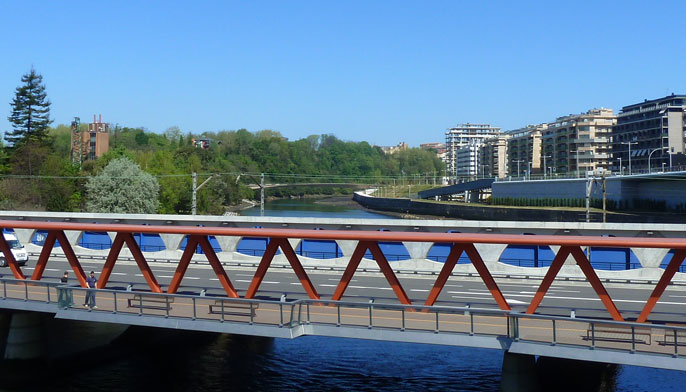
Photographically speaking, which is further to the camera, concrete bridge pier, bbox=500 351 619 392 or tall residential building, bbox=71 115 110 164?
tall residential building, bbox=71 115 110 164

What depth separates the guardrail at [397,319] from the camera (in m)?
18.3

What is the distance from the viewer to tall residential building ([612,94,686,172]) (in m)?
133

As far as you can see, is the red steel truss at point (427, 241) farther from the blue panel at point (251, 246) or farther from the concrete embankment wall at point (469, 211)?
the concrete embankment wall at point (469, 211)

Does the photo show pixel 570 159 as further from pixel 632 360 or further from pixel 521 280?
pixel 632 360

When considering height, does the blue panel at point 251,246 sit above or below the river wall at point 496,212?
below

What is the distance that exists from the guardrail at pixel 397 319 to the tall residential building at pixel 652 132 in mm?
113048

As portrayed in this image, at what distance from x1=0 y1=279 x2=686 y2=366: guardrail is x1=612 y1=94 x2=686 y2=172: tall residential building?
113 meters

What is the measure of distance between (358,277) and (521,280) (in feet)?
27.0

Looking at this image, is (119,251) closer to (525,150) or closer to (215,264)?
(215,264)

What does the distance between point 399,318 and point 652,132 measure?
132 metres

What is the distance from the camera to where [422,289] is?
3250cm

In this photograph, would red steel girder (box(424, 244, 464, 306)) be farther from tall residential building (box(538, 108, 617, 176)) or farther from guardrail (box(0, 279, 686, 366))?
tall residential building (box(538, 108, 617, 176))

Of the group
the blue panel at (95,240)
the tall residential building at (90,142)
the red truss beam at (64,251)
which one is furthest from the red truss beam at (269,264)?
the tall residential building at (90,142)

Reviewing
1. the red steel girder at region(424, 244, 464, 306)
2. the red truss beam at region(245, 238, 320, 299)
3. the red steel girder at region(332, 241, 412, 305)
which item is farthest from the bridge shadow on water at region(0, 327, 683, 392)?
the red steel girder at region(424, 244, 464, 306)
